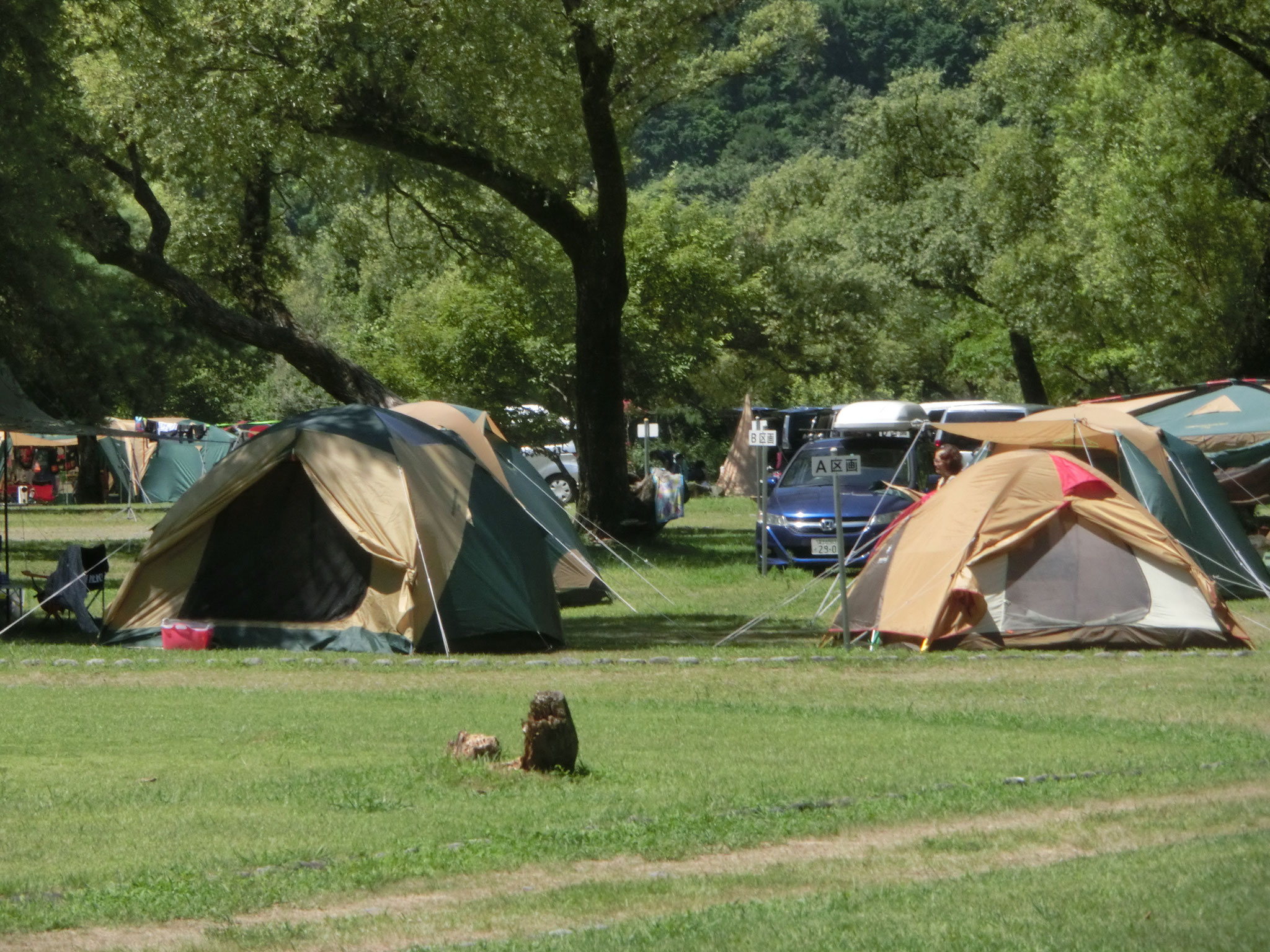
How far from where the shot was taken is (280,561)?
46.1 ft

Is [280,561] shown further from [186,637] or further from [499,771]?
[499,771]

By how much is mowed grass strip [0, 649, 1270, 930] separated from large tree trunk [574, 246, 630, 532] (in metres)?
11.1

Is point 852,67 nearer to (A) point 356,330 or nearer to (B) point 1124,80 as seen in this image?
(A) point 356,330

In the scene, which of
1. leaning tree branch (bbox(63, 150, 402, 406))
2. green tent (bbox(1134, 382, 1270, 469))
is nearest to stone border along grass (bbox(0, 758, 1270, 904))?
leaning tree branch (bbox(63, 150, 402, 406))

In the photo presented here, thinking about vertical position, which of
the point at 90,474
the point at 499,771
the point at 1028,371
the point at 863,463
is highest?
the point at 1028,371

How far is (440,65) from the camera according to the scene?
20.1 metres

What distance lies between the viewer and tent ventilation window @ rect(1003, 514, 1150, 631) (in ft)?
43.2

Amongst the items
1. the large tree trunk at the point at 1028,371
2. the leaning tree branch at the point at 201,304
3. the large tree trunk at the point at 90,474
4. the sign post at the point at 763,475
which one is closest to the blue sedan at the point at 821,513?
the sign post at the point at 763,475

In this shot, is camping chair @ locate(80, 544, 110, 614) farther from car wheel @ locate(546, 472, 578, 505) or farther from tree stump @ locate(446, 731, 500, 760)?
car wheel @ locate(546, 472, 578, 505)

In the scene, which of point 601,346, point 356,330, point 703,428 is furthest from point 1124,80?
point 356,330

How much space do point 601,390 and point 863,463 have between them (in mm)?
3960

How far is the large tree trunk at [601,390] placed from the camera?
2328 centimetres

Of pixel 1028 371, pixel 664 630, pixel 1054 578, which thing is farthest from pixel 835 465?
pixel 1028 371

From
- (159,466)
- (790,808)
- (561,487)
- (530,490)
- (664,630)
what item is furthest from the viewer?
(159,466)
